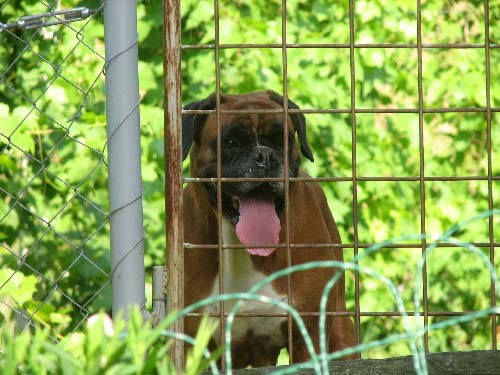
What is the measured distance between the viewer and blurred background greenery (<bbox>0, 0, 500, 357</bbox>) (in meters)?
4.36

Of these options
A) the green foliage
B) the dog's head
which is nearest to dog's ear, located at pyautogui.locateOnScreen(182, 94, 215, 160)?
the dog's head

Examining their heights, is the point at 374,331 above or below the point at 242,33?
below

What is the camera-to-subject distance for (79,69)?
4.57 meters

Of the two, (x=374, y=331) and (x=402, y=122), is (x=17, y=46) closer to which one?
(x=402, y=122)

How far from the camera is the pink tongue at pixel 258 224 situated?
326 cm

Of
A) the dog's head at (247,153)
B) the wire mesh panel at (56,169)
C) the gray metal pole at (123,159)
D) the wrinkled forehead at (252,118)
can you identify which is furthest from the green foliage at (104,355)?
the wire mesh panel at (56,169)

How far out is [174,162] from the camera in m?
2.49

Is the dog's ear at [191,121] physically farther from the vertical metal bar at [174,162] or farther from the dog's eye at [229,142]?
the vertical metal bar at [174,162]

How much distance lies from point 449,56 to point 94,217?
199cm

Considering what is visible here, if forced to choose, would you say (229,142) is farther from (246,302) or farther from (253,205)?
(246,302)

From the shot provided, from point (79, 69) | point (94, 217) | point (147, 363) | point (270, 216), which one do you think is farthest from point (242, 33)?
point (147, 363)

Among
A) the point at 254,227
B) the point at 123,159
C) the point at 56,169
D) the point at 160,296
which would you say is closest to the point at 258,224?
the point at 254,227

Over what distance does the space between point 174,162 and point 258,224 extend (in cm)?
92

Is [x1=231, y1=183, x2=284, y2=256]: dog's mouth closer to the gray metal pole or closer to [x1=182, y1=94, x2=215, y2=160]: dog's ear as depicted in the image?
[x1=182, y1=94, x2=215, y2=160]: dog's ear
